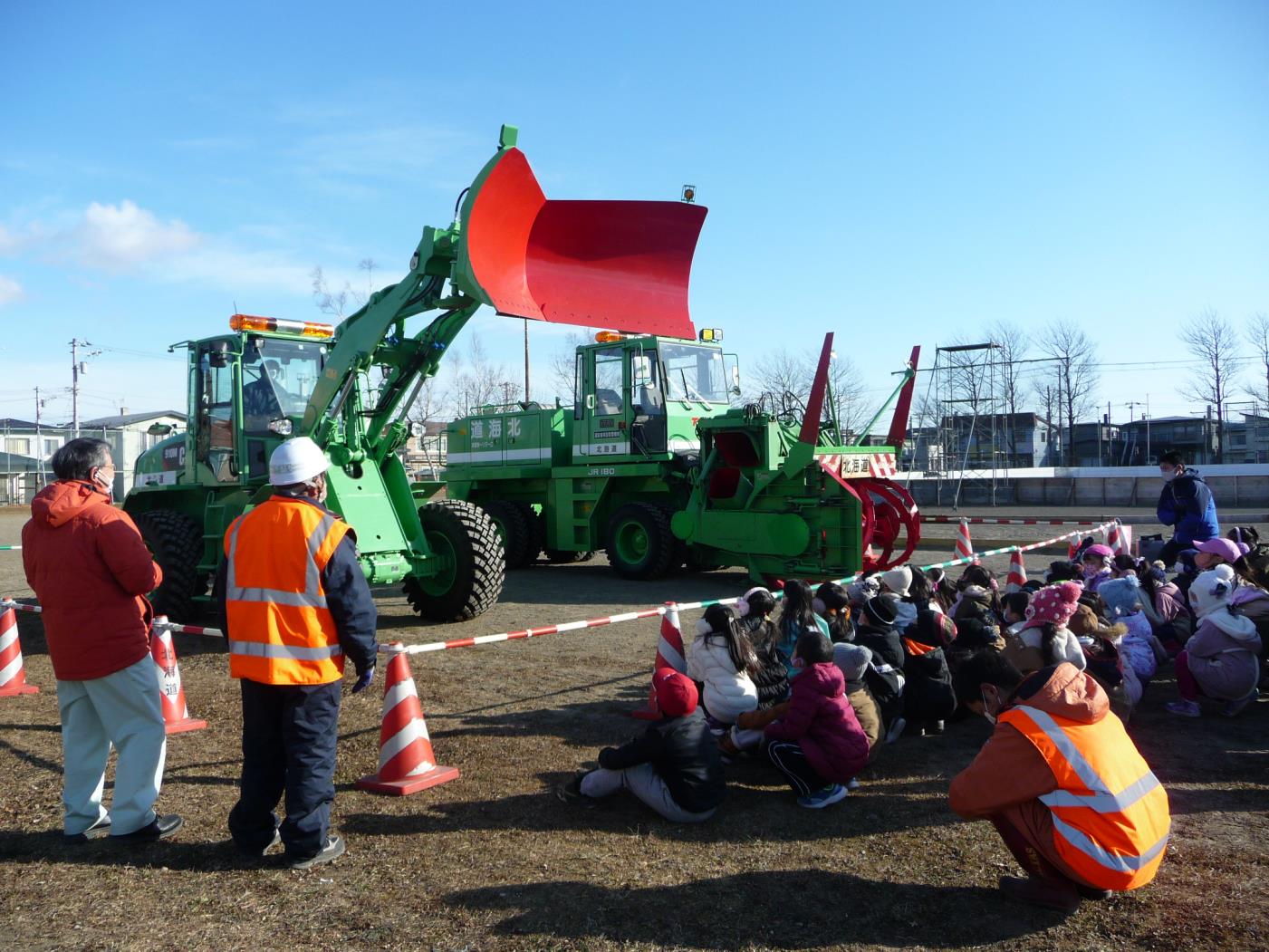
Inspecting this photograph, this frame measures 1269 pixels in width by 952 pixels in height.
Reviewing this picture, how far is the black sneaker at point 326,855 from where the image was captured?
414cm

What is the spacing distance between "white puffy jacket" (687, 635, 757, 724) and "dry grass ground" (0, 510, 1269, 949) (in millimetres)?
337

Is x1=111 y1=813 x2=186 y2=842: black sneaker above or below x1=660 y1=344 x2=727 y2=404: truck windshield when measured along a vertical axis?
below

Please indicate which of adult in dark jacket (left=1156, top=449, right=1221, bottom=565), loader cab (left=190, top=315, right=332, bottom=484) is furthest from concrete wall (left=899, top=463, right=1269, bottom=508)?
loader cab (left=190, top=315, right=332, bottom=484)

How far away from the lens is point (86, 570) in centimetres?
435

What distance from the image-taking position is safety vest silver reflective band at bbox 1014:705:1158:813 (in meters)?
3.50

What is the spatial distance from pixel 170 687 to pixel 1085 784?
5.36 metres

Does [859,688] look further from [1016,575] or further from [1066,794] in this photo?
[1016,575]

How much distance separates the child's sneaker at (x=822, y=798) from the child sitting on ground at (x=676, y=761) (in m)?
0.46

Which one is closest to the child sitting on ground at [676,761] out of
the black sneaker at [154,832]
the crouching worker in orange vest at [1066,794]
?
the crouching worker in orange vest at [1066,794]

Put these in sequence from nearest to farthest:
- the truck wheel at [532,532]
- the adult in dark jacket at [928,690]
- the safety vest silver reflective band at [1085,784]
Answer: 1. the safety vest silver reflective band at [1085,784]
2. the adult in dark jacket at [928,690]
3. the truck wheel at [532,532]

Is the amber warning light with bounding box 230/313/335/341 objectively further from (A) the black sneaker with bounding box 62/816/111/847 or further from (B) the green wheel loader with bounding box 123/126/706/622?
(A) the black sneaker with bounding box 62/816/111/847

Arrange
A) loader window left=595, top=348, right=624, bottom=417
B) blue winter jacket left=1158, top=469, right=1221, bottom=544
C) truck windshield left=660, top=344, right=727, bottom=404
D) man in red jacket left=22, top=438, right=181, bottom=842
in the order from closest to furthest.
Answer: man in red jacket left=22, top=438, right=181, bottom=842
blue winter jacket left=1158, top=469, right=1221, bottom=544
truck windshield left=660, top=344, right=727, bottom=404
loader window left=595, top=348, right=624, bottom=417

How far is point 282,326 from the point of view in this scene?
990 cm

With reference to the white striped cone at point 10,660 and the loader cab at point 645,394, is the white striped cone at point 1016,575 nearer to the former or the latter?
the loader cab at point 645,394
